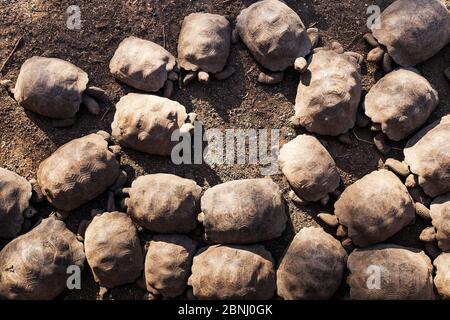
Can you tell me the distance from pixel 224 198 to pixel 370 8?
2.10 metres

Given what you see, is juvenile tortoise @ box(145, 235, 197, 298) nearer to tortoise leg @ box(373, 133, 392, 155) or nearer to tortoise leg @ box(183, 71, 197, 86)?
tortoise leg @ box(183, 71, 197, 86)

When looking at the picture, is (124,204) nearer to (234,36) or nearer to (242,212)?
(242,212)

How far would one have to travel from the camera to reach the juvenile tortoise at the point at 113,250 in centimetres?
333

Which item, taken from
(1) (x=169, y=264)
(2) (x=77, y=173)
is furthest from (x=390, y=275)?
(2) (x=77, y=173)

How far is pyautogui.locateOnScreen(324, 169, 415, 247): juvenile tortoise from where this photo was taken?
3.34 meters

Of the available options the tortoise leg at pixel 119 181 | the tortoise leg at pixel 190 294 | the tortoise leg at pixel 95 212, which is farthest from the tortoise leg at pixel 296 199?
the tortoise leg at pixel 95 212

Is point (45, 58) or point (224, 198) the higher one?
point (45, 58)

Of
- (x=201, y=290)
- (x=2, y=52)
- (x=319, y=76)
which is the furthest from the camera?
(x=2, y=52)

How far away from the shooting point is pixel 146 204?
3.37m

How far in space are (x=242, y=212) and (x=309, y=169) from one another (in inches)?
24.2

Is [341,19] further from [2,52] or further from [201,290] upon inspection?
[2,52]

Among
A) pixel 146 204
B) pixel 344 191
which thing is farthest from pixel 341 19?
pixel 146 204

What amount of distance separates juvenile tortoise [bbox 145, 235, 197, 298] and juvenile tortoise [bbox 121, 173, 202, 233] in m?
0.09

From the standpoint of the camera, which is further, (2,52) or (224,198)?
(2,52)
